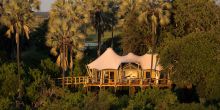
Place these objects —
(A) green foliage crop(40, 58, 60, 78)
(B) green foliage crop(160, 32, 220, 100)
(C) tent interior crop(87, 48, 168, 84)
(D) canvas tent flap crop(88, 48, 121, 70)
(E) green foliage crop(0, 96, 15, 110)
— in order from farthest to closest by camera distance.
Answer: (A) green foliage crop(40, 58, 60, 78) → (D) canvas tent flap crop(88, 48, 121, 70) → (C) tent interior crop(87, 48, 168, 84) → (B) green foliage crop(160, 32, 220, 100) → (E) green foliage crop(0, 96, 15, 110)

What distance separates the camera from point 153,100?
129 ft

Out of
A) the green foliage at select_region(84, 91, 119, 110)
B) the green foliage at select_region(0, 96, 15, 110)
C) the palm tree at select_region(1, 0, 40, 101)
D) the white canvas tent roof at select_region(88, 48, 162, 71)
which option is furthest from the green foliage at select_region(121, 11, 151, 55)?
the green foliage at select_region(0, 96, 15, 110)

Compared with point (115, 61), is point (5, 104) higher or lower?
lower

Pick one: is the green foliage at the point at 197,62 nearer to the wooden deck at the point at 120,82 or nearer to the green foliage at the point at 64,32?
the wooden deck at the point at 120,82

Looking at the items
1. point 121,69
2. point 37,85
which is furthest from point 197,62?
point 37,85

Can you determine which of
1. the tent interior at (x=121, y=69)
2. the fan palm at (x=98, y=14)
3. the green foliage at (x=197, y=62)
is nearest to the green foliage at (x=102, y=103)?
the green foliage at (x=197, y=62)

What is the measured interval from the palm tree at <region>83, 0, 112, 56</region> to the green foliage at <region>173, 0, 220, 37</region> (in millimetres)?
9322

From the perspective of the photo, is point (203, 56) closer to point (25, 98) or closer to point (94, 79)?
point (94, 79)

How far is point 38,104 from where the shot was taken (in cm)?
4088

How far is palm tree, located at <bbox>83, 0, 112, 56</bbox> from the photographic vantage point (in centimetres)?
5597

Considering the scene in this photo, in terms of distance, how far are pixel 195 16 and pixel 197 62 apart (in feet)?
43.6

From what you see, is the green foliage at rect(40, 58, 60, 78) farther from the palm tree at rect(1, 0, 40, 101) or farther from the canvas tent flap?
the palm tree at rect(1, 0, 40, 101)

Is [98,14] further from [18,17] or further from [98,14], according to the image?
[18,17]

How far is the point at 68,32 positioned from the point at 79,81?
558 cm
